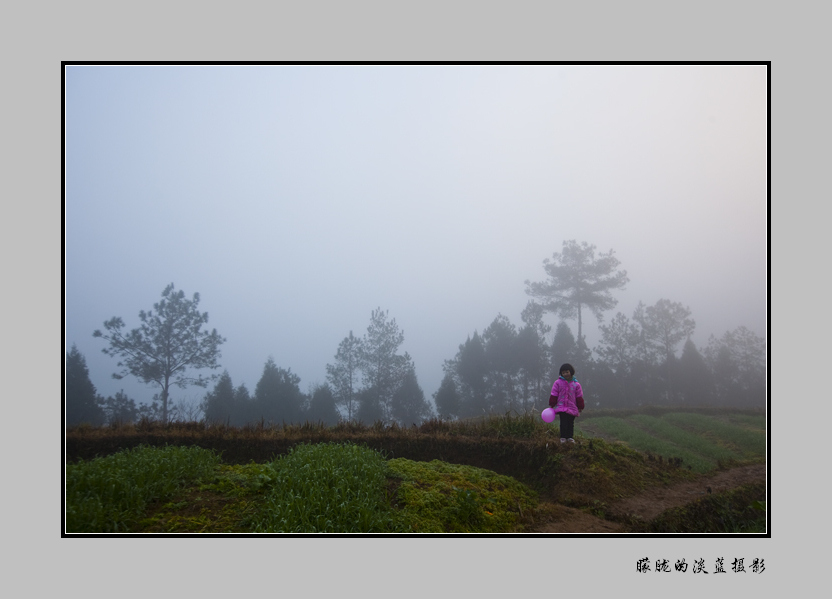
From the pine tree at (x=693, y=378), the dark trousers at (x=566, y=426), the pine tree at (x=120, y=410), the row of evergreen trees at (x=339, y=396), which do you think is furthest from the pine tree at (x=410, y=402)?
the pine tree at (x=693, y=378)

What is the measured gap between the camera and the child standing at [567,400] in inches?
271

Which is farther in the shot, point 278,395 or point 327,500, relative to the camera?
point 278,395

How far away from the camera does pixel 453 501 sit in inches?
201

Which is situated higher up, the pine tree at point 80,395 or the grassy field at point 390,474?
the pine tree at point 80,395

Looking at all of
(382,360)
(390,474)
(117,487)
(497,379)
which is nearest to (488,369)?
(497,379)

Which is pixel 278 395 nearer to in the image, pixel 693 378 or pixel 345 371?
pixel 345 371

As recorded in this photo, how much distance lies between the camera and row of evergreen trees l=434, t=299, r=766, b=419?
8.88m

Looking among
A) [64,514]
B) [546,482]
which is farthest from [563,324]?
[64,514]

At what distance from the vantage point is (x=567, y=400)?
6875 millimetres

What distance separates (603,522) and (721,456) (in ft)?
11.0

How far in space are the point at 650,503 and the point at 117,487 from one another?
21.3 feet

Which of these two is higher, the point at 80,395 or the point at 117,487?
the point at 80,395

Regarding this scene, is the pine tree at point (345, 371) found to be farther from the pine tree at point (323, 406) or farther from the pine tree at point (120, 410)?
the pine tree at point (120, 410)

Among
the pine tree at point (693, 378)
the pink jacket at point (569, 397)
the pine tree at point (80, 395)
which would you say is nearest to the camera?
the pine tree at point (80, 395)
